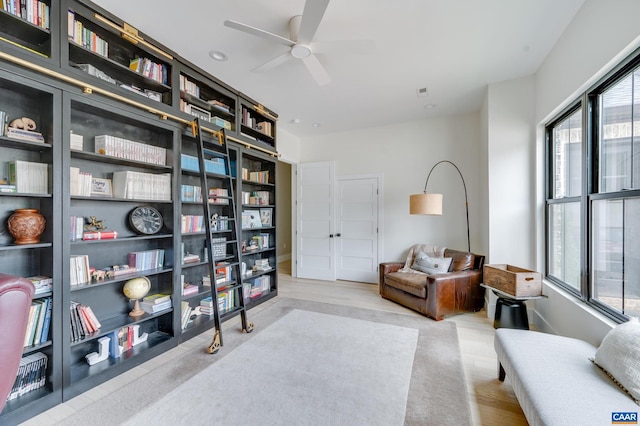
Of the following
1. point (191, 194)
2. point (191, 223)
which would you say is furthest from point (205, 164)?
point (191, 223)

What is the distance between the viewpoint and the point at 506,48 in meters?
2.53

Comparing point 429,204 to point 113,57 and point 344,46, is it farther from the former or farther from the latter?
A: point 113,57

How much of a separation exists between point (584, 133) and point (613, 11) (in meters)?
0.87

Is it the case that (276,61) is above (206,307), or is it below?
above

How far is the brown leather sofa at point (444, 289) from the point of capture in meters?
3.17

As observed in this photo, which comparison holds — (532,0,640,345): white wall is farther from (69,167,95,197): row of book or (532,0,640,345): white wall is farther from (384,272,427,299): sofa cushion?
(69,167,95,197): row of book

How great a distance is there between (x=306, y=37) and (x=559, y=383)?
8.86 feet

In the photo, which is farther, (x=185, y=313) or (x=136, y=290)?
(x=185, y=313)

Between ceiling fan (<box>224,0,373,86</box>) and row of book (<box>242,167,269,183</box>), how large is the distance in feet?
5.16

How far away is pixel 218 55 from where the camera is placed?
2637 millimetres

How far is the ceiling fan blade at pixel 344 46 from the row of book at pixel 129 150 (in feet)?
5.80

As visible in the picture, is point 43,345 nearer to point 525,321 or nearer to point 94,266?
point 94,266

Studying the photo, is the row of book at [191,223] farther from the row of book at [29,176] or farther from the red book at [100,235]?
the row of book at [29,176]

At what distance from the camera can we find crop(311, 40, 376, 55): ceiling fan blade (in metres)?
2.02
